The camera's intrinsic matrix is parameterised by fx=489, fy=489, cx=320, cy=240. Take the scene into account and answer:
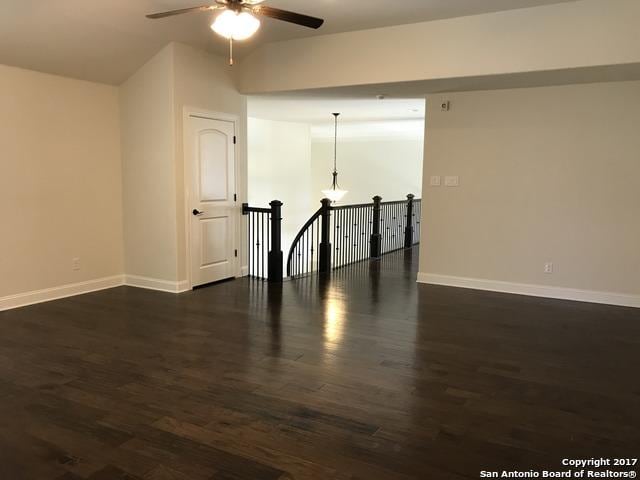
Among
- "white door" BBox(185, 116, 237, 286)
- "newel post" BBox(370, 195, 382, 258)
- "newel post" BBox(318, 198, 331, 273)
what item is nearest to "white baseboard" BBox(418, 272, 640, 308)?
"newel post" BBox(318, 198, 331, 273)

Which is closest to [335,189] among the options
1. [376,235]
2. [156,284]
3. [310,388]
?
[376,235]

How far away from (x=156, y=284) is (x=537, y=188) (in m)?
4.59

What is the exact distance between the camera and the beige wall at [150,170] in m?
5.54

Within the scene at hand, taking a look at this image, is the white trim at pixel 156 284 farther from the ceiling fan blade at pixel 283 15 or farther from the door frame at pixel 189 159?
the ceiling fan blade at pixel 283 15

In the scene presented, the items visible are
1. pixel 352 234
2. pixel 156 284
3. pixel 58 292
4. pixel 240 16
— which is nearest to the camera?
pixel 240 16

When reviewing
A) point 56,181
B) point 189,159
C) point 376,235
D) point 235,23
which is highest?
point 235,23

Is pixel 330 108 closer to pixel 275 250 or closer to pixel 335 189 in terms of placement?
pixel 275 250

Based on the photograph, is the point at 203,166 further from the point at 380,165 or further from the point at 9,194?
the point at 380,165

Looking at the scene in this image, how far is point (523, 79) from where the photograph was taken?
16.5ft

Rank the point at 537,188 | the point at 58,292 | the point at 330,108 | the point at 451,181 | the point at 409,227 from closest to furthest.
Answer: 1. the point at 58,292
2. the point at 537,188
3. the point at 451,181
4. the point at 330,108
5. the point at 409,227

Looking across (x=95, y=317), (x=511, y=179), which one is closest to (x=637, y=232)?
(x=511, y=179)

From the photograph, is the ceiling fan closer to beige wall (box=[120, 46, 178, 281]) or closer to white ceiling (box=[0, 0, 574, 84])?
white ceiling (box=[0, 0, 574, 84])

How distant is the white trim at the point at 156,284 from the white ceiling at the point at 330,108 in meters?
Answer: 2.76

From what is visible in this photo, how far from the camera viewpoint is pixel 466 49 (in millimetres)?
4867
